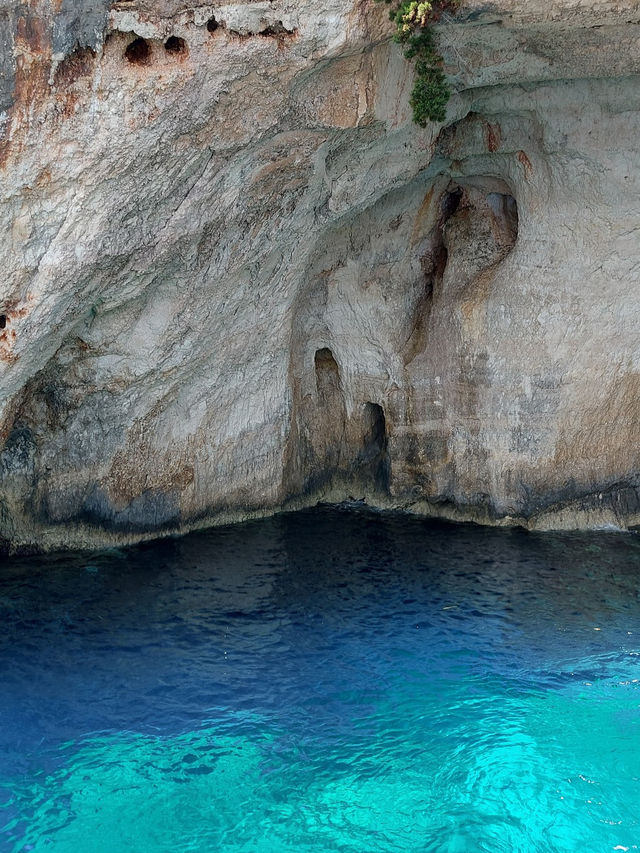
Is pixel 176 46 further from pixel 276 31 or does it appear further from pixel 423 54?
pixel 423 54

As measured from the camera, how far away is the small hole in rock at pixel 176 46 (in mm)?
11078

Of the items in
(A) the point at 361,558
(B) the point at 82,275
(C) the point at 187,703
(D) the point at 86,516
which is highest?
(B) the point at 82,275

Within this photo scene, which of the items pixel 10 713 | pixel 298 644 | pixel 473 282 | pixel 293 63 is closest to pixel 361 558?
pixel 298 644

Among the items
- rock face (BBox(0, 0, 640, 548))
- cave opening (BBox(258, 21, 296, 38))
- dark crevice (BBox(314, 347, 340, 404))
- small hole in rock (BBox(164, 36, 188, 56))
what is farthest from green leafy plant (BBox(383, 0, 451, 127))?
dark crevice (BBox(314, 347, 340, 404))

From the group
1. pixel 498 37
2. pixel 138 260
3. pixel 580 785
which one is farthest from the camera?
pixel 138 260

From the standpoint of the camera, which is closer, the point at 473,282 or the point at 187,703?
the point at 187,703

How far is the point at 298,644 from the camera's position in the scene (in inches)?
489

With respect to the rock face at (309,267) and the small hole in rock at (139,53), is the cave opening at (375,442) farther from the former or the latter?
the small hole in rock at (139,53)

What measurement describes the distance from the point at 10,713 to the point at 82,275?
5596mm

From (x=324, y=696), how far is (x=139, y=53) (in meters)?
8.20

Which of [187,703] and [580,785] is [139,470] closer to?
[187,703]

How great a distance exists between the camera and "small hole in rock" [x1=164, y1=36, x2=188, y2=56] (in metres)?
11.1

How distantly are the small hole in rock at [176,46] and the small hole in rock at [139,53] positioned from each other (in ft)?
0.77

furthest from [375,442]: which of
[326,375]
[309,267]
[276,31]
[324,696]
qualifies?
[276,31]
